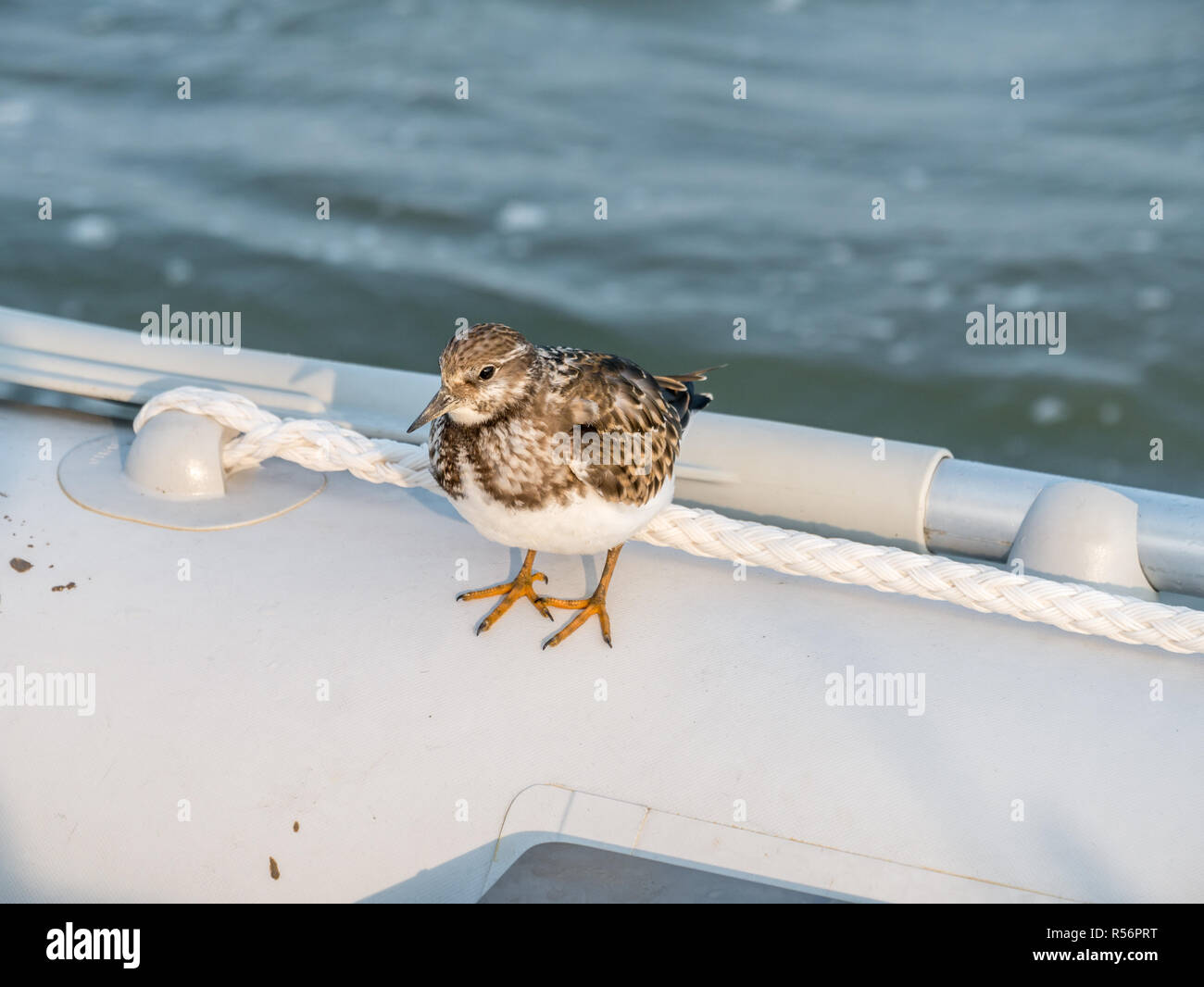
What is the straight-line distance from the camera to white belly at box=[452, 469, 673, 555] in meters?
2.04

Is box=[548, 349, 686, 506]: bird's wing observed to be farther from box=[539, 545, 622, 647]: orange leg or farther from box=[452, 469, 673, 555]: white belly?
box=[539, 545, 622, 647]: orange leg

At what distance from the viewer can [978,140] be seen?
→ 6043 millimetres

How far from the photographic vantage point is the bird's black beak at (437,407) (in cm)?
199

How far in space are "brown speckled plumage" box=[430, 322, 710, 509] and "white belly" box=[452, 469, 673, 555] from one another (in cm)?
2

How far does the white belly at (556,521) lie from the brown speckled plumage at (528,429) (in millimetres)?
16

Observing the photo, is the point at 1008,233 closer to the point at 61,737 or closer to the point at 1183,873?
the point at 1183,873

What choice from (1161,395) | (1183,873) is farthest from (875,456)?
(1161,395)
